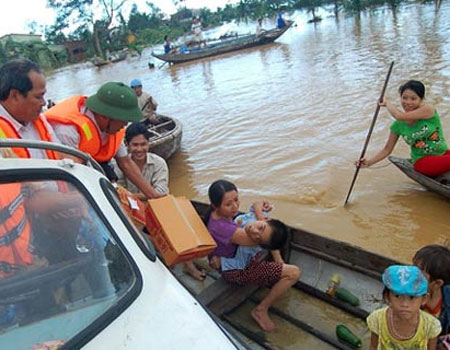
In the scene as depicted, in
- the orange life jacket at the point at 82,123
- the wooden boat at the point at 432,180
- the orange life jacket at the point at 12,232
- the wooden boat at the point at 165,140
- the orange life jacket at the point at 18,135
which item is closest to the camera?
the orange life jacket at the point at 12,232

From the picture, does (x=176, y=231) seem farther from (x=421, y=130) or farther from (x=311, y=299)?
(x=421, y=130)

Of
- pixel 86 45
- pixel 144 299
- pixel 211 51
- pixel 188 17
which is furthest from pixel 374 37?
pixel 188 17

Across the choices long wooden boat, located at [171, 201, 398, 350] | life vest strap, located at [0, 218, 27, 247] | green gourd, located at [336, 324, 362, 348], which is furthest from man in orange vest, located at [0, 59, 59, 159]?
green gourd, located at [336, 324, 362, 348]

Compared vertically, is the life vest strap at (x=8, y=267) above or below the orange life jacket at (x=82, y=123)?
below

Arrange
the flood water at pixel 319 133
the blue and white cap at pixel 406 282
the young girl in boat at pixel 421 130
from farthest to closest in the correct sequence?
the flood water at pixel 319 133 < the young girl in boat at pixel 421 130 < the blue and white cap at pixel 406 282

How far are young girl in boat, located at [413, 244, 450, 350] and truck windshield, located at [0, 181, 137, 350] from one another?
1.70 meters

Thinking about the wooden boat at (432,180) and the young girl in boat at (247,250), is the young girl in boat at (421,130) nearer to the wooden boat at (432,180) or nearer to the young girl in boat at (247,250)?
the wooden boat at (432,180)

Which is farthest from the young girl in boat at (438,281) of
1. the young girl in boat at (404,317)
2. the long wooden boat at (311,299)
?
the long wooden boat at (311,299)

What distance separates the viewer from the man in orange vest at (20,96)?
7.54ft

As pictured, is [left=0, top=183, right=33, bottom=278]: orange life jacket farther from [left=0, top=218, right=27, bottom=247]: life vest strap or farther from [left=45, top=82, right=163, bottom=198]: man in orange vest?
[left=45, top=82, right=163, bottom=198]: man in orange vest

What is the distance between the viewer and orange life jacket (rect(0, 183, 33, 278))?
1494 millimetres

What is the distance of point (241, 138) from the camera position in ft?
29.7

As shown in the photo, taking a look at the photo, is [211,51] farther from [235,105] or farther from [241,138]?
[241,138]

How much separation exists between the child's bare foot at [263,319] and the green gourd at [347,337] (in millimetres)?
451
